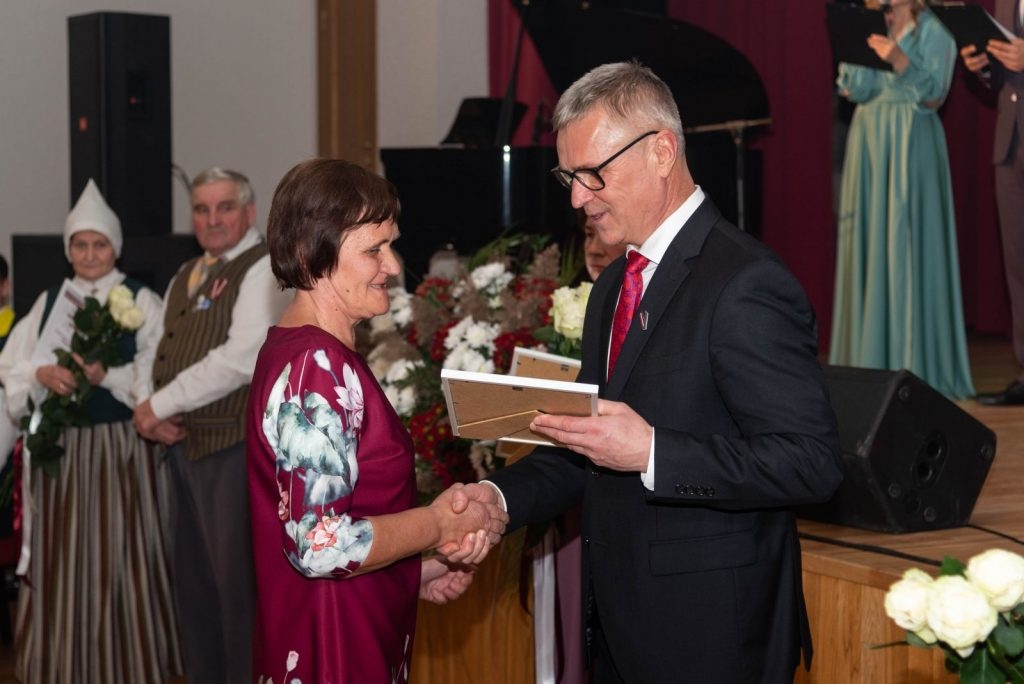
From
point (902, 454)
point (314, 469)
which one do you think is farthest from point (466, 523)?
point (902, 454)

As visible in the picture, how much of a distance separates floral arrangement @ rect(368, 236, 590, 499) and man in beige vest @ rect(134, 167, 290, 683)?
776mm

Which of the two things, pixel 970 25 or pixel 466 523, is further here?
pixel 970 25

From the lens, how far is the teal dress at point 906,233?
237 inches

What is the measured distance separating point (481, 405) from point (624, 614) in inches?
16.3

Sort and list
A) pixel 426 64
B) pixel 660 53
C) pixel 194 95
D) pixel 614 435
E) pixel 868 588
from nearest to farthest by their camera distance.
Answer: pixel 614 435
pixel 868 588
pixel 660 53
pixel 194 95
pixel 426 64

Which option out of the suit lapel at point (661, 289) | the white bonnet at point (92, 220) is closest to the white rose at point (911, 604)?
the suit lapel at point (661, 289)

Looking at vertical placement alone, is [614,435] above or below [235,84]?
below

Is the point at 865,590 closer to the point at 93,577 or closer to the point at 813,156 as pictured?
the point at 93,577

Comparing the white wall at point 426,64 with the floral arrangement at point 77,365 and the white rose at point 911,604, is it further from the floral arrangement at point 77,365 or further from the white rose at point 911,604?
the white rose at point 911,604

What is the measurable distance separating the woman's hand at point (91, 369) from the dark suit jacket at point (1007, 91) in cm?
364

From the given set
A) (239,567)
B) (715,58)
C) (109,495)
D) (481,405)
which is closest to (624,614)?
(481,405)

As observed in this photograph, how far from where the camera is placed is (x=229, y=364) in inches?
177

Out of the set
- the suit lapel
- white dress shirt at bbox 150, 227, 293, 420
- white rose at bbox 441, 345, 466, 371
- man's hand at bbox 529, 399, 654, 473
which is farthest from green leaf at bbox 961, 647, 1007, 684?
white dress shirt at bbox 150, 227, 293, 420

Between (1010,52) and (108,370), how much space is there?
3558mm
